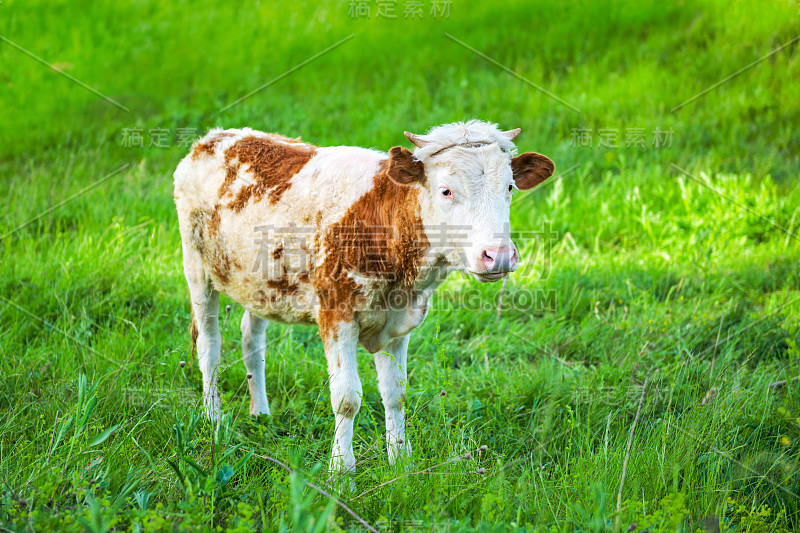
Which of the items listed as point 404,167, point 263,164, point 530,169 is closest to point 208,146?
point 263,164

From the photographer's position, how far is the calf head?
341 cm

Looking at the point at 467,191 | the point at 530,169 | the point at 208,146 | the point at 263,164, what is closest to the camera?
the point at 467,191

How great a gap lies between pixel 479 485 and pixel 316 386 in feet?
5.55

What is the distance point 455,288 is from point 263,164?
8.64 ft

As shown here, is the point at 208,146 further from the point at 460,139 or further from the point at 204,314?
the point at 460,139

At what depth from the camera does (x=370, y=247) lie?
385 cm

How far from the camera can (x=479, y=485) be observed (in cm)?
347

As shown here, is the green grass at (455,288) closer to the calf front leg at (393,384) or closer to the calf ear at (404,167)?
the calf front leg at (393,384)

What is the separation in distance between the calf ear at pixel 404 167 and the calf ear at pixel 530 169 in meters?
0.58

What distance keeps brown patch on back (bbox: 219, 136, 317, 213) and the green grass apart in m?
1.34

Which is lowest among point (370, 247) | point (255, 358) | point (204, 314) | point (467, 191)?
point (255, 358)

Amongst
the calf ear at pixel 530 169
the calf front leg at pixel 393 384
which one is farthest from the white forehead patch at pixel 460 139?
the calf front leg at pixel 393 384

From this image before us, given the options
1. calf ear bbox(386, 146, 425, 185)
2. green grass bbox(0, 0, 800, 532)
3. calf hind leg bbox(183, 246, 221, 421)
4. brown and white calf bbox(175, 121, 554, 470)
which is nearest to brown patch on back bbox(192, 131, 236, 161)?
brown and white calf bbox(175, 121, 554, 470)

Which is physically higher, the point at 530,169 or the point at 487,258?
the point at 530,169
